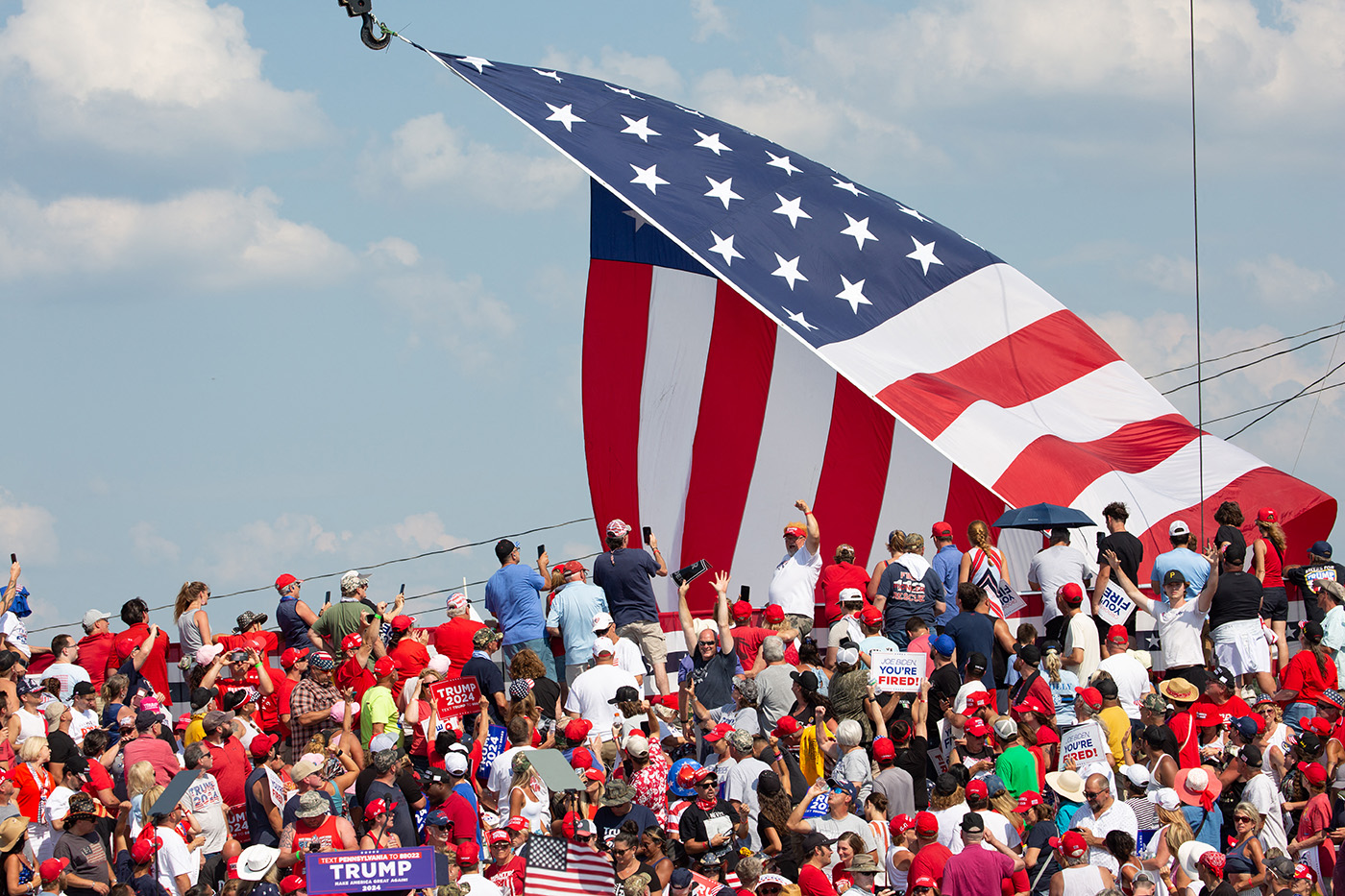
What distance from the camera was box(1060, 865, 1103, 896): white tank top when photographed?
344 inches

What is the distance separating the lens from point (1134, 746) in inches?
420

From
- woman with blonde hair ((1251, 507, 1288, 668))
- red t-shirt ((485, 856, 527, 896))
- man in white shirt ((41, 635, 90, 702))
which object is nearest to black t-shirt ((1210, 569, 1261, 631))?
woman with blonde hair ((1251, 507, 1288, 668))

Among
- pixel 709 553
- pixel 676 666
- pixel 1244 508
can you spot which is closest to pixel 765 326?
pixel 709 553

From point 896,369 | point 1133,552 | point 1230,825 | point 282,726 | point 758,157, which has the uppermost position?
point 758,157

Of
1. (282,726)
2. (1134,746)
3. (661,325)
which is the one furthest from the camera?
(661,325)

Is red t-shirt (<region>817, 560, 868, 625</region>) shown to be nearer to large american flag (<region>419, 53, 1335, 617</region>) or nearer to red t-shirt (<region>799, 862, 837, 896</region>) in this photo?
large american flag (<region>419, 53, 1335, 617</region>)

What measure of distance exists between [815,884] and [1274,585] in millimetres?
6086

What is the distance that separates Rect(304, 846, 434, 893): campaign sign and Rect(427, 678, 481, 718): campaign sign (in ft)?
9.58

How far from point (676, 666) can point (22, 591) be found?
6229 millimetres

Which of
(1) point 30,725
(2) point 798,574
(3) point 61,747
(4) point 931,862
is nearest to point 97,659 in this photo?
(1) point 30,725

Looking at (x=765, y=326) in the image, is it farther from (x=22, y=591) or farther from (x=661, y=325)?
(x=22, y=591)

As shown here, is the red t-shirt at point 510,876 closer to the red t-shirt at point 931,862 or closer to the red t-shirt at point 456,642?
the red t-shirt at point 931,862

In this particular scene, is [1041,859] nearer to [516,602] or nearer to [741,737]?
[741,737]

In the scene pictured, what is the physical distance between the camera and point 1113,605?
12.8 meters
